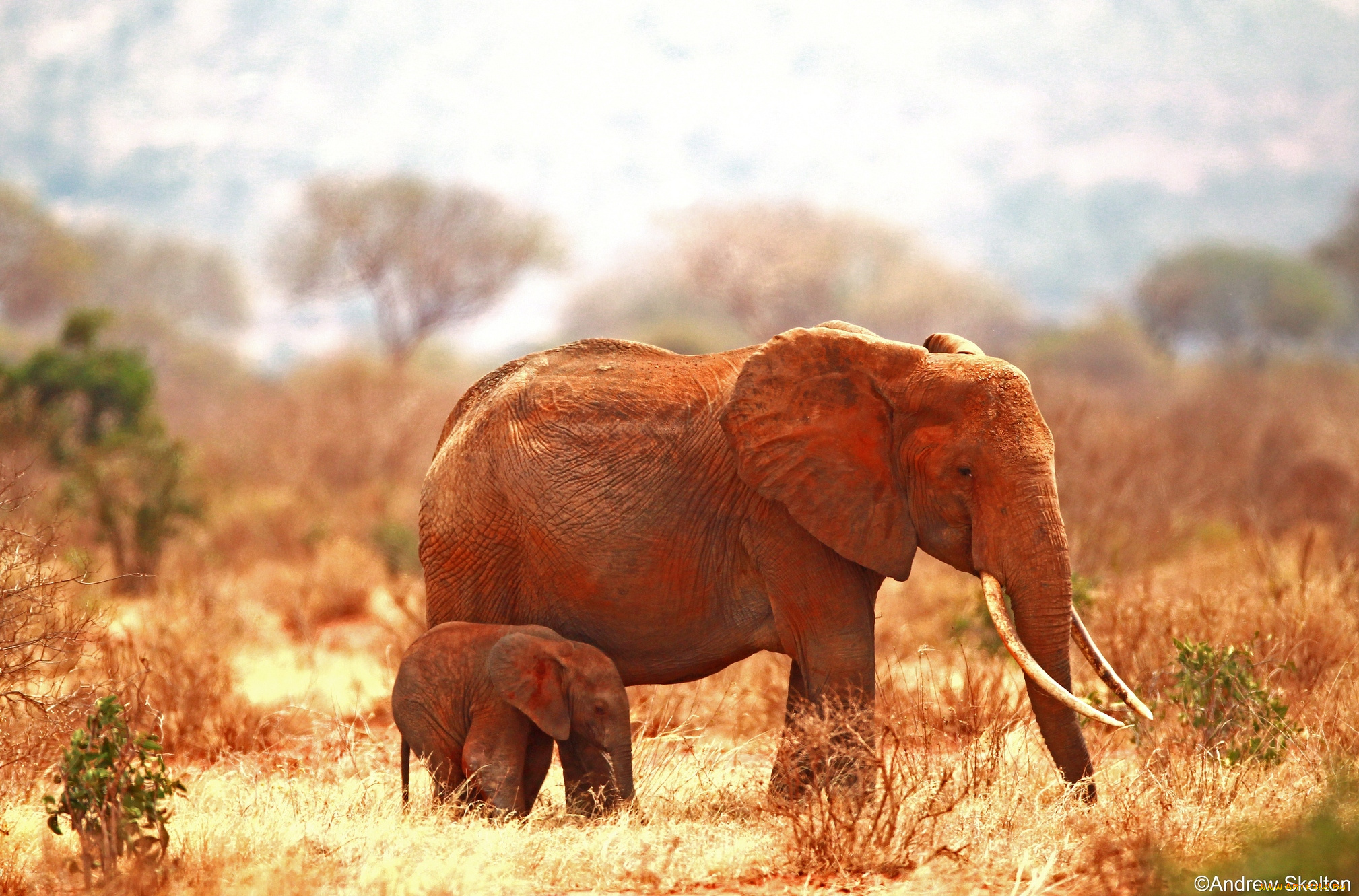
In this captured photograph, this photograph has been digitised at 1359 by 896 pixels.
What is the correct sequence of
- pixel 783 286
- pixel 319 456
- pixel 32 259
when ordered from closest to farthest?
1. pixel 319 456
2. pixel 783 286
3. pixel 32 259

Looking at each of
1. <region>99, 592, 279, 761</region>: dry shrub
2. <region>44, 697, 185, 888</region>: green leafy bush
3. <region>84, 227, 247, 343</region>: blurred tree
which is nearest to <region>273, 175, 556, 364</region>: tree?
<region>84, 227, 247, 343</region>: blurred tree

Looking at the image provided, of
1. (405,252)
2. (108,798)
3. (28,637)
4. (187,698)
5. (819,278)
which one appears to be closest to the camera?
(108,798)

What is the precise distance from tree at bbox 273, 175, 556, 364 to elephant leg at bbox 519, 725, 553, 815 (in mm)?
36676

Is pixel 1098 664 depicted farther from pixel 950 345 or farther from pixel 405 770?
pixel 405 770

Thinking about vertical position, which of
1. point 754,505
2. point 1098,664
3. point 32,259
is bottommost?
point 1098,664

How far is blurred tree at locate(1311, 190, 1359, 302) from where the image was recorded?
51869 mm

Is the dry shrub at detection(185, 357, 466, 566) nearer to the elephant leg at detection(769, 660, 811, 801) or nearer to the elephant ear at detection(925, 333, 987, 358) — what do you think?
the elephant leg at detection(769, 660, 811, 801)

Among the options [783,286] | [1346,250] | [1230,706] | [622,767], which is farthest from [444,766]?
[1346,250]

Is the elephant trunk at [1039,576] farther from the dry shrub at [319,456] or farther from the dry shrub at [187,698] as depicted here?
the dry shrub at [319,456]

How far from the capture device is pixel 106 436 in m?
18.5

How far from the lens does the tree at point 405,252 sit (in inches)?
1743

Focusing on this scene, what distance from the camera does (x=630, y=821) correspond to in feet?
23.8

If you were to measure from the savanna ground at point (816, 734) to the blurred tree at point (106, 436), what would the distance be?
0.53 metres

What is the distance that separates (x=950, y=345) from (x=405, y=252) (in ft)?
125
